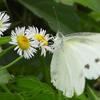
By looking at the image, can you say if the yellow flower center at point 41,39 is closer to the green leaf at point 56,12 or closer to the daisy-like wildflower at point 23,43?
the daisy-like wildflower at point 23,43

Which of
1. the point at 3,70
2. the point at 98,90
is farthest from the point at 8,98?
the point at 98,90

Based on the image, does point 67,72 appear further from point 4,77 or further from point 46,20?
point 46,20

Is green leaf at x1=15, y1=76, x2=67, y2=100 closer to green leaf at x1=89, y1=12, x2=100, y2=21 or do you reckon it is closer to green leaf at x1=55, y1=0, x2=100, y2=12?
green leaf at x1=55, y1=0, x2=100, y2=12

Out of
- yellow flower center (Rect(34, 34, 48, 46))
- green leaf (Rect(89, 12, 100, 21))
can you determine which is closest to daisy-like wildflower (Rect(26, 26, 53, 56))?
yellow flower center (Rect(34, 34, 48, 46))

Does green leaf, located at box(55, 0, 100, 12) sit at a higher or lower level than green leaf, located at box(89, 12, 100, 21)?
higher

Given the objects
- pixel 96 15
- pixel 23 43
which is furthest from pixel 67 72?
pixel 96 15

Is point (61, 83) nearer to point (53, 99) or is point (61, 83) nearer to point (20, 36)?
point (53, 99)

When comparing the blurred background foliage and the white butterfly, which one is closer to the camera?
the white butterfly

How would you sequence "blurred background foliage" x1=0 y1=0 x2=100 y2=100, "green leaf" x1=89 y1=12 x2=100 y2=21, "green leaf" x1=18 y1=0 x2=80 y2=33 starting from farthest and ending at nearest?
"green leaf" x1=89 y1=12 x2=100 y2=21 → "green leaf" x1=18 y1=0 x2=80 y2=33 → "blurred background foliage" x1=0 y1=0 x2=100 y2=100

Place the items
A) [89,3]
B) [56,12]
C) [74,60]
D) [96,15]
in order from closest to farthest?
[74,60]
[89,3]
[56,12]
[96,15]
